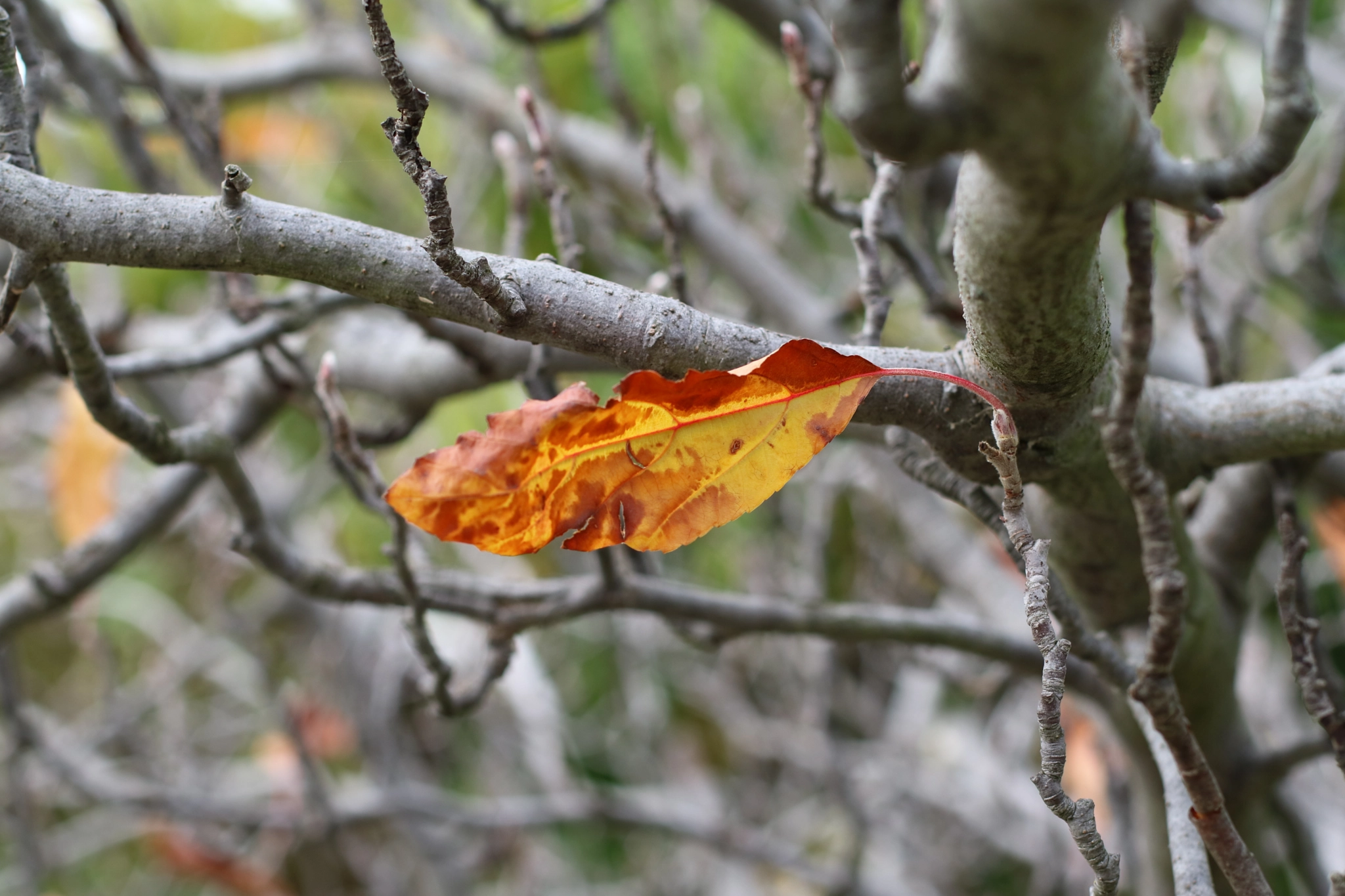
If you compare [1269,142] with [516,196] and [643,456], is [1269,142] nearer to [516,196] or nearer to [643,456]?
[643,456]

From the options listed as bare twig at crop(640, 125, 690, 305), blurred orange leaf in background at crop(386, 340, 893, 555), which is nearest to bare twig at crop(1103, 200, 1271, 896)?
blurred orange leaf in background at crop(386, 340, 893, 555)

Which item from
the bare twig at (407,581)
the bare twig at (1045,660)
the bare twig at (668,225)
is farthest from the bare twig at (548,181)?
the bare twig at (1045,660)

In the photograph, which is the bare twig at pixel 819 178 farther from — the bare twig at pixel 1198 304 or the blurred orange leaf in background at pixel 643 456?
the blurred orange leaf in background at pixel 643 456

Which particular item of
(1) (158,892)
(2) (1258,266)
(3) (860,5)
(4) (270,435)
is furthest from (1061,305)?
(1) (158,892)

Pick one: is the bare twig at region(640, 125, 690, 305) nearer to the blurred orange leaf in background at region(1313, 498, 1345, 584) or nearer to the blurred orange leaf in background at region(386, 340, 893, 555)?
the blurred orange leaf in background at region(386, 340, 893, 555)

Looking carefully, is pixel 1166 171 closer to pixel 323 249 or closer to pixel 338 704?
pixel 323 249

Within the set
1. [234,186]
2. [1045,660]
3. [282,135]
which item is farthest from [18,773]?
[282,135]
